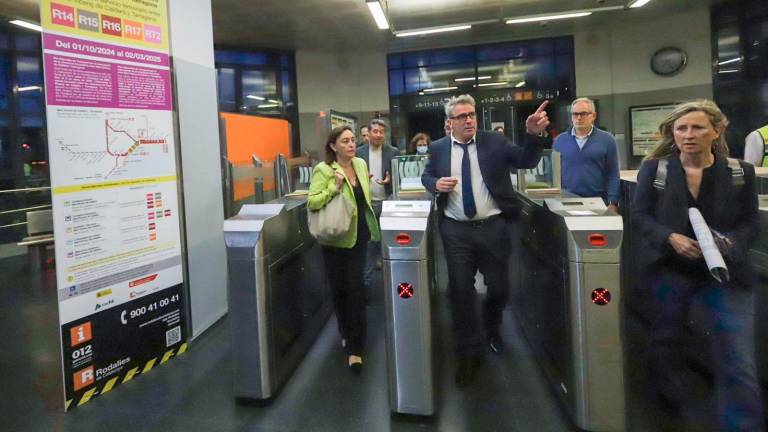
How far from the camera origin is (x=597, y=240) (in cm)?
189

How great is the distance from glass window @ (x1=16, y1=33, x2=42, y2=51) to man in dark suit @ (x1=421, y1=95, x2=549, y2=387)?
678 cm

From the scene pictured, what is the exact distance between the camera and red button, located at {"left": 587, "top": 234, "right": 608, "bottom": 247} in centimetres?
188

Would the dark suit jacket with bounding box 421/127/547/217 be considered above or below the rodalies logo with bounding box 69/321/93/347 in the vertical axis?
above

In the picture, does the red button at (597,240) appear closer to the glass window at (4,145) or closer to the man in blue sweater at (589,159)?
the man in blue sweater at (589,159)

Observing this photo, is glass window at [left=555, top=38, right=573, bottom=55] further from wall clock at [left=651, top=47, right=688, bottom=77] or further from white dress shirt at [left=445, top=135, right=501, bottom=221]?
white dress shirt at [left=445, top=135, right=501, bottom=221]

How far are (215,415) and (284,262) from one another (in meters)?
0.87

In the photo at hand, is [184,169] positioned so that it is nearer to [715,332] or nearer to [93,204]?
[93,204]

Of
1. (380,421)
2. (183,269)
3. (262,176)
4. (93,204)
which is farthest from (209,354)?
(262,176)

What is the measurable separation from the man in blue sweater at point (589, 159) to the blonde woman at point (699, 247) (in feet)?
3.59

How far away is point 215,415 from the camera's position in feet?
7.31

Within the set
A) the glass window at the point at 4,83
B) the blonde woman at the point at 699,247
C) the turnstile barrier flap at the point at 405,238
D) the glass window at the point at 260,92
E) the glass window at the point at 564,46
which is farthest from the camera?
the glass window at the point at 260,92

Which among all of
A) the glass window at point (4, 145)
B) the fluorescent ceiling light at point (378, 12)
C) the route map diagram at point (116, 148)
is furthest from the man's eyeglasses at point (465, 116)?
the glass window at point (4, 145)

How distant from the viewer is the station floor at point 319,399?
2088mm

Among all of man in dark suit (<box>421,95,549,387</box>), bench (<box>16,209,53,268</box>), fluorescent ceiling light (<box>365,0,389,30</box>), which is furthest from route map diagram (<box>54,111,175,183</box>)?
fluorescent ceiling light (<box>365,0,389,30</box>)
